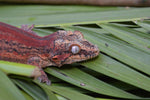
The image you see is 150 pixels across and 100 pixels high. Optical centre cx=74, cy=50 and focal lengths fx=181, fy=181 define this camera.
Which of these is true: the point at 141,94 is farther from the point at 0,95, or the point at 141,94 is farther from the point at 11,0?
the point at 11,0

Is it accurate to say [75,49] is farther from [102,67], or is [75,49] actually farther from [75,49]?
[102,67]

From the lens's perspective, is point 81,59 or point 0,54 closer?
point 81,59

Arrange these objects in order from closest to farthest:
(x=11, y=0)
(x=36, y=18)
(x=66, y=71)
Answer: (x=66, y=71) < (x=36, y=18) < (x=11, y=0)

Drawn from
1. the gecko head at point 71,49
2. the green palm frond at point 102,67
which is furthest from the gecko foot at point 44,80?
the gecko head at point 71,49

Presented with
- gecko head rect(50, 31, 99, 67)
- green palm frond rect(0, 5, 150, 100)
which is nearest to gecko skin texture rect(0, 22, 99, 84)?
gecko head rect(50, 31, 99, 67)

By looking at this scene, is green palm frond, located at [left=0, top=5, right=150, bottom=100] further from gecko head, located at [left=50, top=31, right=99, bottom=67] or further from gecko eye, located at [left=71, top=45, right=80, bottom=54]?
gecko eye, located at [left=71, top=45, right=80, bottom=54]

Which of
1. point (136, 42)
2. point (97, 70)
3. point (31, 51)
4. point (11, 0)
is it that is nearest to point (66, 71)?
point (97, 70)

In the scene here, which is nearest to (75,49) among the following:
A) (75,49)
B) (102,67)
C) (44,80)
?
(75,49)
